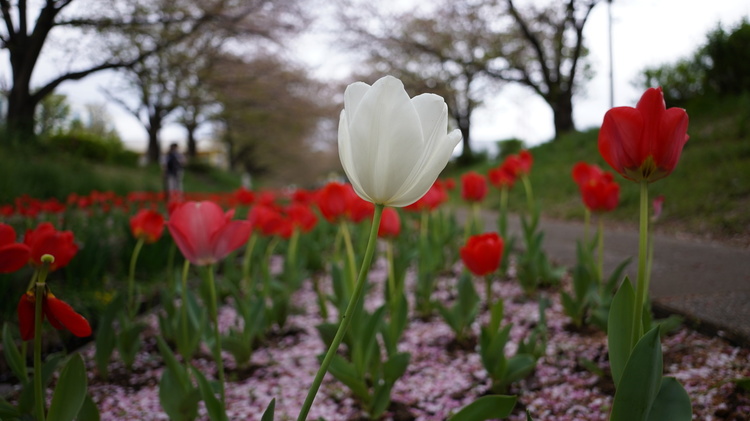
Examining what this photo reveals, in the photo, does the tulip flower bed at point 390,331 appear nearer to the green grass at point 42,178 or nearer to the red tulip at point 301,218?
the red tulip at point 301,218

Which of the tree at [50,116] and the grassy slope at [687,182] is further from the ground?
the tree at [50,116]

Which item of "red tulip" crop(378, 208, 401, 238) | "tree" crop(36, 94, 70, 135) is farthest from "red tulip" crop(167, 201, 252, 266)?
"tree" crop(36, 94, 70, 135)

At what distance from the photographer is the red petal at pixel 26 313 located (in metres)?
0.72

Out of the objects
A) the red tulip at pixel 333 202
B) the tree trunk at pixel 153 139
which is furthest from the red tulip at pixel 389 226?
the tree trunk at pixel 153 139

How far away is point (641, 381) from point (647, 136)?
1.16ft

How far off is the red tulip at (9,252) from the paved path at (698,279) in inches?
63.8

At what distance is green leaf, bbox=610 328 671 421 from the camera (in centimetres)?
63

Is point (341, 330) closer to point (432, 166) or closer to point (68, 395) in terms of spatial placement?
point (432, 166)

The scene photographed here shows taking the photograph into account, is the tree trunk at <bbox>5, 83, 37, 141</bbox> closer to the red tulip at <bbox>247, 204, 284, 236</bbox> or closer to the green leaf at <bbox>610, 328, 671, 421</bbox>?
the red tulip at <bbox>247, 204, 284, 236</bbox>

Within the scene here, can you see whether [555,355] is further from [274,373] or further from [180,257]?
[180,257]

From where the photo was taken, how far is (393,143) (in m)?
0.63

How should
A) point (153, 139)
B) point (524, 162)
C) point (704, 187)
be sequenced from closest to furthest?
point (524, 162) < point (704, 187) < point (153, 139)

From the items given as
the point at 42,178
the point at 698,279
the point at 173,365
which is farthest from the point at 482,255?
the point at 42,178

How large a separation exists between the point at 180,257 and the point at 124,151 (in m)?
13.2
